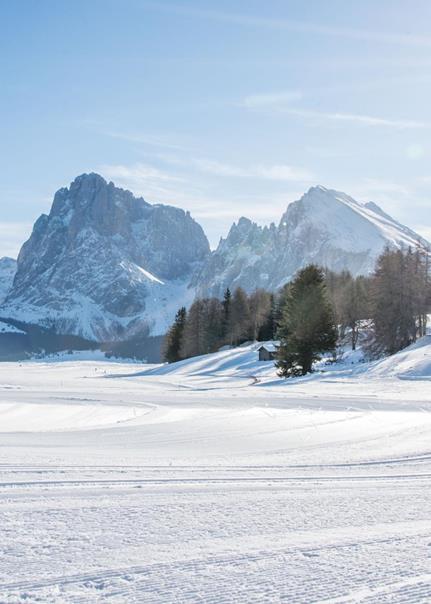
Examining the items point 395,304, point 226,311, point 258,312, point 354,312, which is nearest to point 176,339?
point 226,311

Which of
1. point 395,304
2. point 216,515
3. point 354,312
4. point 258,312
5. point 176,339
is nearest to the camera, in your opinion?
point 216,515

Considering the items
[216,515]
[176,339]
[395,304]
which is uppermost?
[395,304]

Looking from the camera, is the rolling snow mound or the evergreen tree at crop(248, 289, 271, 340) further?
the evergreen tree at crop(248, 289, 271, 340)

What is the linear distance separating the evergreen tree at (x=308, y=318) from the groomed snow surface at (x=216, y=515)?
24.3 metres

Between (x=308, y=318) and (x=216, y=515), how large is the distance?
106 ft

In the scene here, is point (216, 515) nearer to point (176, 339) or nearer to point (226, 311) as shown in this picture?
point (176, 339)

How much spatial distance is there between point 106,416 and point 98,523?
12494mm

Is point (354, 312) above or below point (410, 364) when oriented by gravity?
above

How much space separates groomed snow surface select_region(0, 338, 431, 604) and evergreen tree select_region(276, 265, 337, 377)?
2435cm

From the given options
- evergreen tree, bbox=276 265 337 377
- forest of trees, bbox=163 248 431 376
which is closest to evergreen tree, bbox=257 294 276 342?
forest of trees, bbox=163 248 431 376

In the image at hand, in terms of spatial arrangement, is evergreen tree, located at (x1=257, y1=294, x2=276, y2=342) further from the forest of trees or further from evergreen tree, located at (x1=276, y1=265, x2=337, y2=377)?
evergreen tree, located at (x1=276, y1=265, x2=337, y2=377)

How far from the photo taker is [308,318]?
3725 cm

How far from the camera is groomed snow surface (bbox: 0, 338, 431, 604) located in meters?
3.73

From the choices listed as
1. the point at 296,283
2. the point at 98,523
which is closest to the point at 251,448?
the point at 98,523
